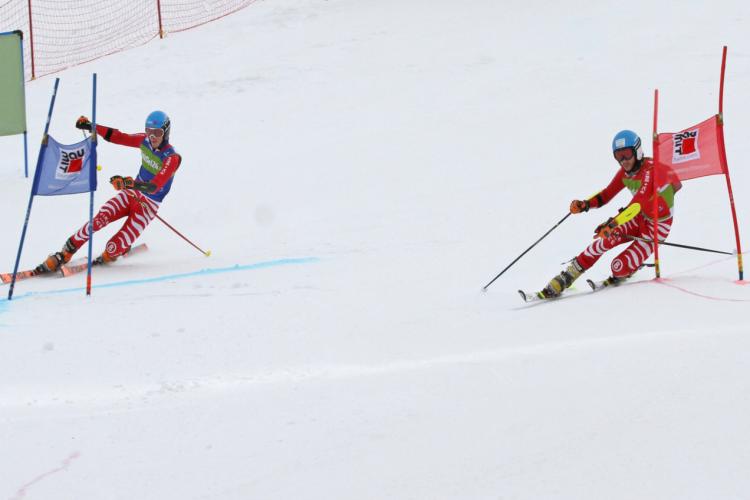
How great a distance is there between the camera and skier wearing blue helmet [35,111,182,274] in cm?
860

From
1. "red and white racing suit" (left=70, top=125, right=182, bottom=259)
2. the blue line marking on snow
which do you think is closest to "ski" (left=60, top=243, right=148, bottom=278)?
"red and white racing suit" (left=70, top=125, right=182, bottom=259)

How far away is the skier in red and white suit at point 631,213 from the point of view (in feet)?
23.8

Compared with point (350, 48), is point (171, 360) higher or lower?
lower

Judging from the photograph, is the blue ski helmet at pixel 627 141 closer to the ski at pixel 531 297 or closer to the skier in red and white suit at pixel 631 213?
the skier in red and white suit at pixel 631 213

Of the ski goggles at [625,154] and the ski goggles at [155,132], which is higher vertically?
the ski goggles at [155,132]

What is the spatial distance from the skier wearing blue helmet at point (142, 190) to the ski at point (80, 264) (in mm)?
139

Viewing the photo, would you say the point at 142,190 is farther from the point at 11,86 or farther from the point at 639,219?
the point at 11,86

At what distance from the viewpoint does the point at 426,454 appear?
4340 mm

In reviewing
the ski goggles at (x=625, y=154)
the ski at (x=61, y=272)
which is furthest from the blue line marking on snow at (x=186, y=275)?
the ski goggles at (x=625, y=154)

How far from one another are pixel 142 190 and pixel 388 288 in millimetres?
2479

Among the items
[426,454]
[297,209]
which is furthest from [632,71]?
[426,454]

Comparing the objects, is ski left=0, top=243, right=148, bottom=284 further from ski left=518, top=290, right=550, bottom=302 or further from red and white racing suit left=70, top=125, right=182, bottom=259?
ski left=518, top=290, right=550, bottom=302

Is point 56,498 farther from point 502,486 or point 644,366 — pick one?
point 644,366

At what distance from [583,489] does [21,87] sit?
10133 mm
